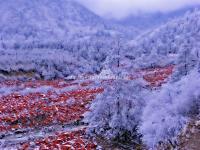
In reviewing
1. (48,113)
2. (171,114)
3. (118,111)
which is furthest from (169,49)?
(171,114)

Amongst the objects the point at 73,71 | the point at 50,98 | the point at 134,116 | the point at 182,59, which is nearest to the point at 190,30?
the point at 73,71

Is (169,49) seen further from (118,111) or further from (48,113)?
(118,111)

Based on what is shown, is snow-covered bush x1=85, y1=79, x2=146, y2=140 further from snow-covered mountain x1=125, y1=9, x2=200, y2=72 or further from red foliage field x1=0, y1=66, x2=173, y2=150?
snow-covered mountain x1=125, y1=9, x2=200, y2=72

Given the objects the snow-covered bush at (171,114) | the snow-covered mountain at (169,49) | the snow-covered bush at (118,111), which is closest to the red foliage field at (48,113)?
the snow-covered bush at (118,111)

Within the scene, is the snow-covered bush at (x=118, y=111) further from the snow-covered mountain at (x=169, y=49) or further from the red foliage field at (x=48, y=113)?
the snow-covered mountain at (x=169, y=49)

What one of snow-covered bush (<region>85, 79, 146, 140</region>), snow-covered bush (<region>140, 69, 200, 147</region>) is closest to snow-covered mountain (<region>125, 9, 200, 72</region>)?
snow-covered bush (<region>85, 79, 146, 140</region>)

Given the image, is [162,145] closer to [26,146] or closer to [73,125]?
[26,146]
